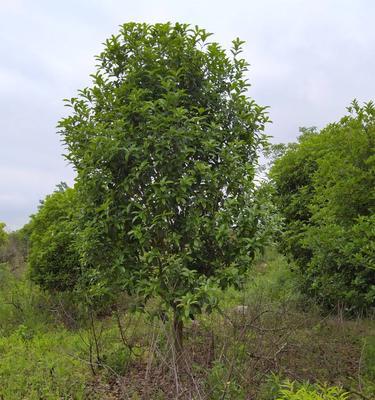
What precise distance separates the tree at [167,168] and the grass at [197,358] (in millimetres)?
541

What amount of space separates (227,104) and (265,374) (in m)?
2.76

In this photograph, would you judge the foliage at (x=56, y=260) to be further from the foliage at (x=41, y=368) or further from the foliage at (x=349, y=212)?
the foliage at (x=349, y=212)

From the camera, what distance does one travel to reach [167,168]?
4598mm

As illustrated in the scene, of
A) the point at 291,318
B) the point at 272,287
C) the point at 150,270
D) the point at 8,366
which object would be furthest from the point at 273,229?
the point at 272,287

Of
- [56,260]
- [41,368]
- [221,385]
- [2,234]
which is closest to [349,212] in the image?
[221,385]

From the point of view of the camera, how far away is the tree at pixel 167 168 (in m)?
4.55

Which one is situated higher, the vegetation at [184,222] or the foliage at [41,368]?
the vegetation at [184,222]

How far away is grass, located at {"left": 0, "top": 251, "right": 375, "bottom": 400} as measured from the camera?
4.14 meters

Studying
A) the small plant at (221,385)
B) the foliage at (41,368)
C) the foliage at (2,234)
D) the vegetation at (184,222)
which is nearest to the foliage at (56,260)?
the foliage at (41,368)

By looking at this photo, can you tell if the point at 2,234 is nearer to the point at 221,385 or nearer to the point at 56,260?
Answer: the point at 56,260

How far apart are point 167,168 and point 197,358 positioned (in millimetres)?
2087

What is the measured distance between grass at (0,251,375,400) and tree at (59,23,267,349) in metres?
0.54

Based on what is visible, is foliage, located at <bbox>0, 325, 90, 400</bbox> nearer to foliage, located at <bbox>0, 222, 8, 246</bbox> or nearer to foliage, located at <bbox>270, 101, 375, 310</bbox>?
foliage, located at <bbox>270, 101, 375, 310</bbox>

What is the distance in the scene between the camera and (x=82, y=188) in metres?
4.95
